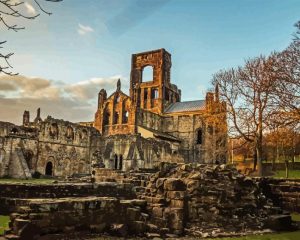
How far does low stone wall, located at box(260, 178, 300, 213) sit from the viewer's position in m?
16.1

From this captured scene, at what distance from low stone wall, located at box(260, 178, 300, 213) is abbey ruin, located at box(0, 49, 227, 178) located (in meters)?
12.7

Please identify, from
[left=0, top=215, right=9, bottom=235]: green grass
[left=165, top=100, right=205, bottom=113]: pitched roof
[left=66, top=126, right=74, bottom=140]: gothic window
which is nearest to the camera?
[left=0, top=215, right=9, bottom=235]: green grass

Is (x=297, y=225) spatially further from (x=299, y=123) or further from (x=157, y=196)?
(x=299, y=123)

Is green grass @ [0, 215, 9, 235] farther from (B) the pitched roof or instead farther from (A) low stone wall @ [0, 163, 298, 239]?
(B) the pitched roof

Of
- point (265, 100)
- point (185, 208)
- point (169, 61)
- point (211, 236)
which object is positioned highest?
point (169, 61)

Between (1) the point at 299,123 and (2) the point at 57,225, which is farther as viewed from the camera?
(1) the point at 299,123

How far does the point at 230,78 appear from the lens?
29.9 m

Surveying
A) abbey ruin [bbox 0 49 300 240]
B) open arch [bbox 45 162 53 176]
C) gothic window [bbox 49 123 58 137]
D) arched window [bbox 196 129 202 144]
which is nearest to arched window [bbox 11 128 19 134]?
abbey ruin [bbox 0 49 300 240]

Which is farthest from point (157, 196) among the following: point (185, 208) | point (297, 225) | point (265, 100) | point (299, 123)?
point (265, 100)

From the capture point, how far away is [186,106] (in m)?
58.8

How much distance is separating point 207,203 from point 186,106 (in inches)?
1877

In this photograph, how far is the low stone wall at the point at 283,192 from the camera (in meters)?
16.1

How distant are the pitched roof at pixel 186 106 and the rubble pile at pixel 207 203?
4419 cm

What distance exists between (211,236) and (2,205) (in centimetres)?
699
